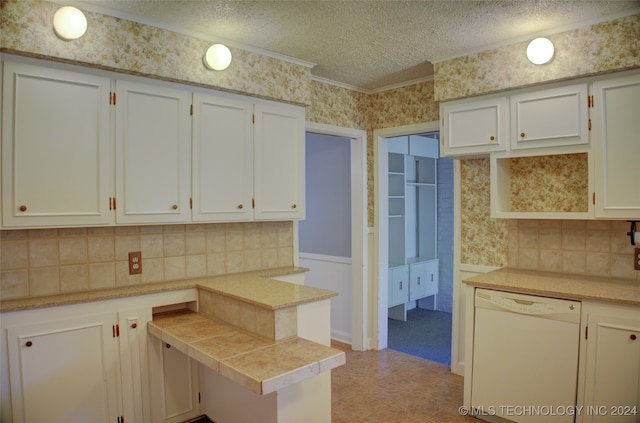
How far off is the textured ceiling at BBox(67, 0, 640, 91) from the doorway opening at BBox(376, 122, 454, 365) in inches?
46.5

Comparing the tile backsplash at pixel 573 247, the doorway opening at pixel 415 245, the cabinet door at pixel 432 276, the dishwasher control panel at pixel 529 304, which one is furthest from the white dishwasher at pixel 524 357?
the cabinet door at pixel 432 276

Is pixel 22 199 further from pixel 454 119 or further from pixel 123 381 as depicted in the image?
pixel 454 119

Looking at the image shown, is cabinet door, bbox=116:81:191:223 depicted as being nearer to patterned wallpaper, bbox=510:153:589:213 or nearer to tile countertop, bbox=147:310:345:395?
tile countertop, bbox=147:310:345:395

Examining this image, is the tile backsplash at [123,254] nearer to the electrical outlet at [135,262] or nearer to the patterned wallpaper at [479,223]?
the electrical outlet at [135,262]

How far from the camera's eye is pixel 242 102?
115 inches

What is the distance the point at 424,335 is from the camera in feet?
15.0

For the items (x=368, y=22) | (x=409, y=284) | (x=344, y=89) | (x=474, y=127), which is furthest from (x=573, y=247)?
(x=409, y=284)

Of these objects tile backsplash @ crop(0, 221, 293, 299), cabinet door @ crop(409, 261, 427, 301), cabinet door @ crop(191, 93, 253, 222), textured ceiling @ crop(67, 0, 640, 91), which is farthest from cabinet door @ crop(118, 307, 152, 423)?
cabinet door @ crop(409, 261, 427, 301)

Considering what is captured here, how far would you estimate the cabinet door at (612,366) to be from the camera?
2.15 m

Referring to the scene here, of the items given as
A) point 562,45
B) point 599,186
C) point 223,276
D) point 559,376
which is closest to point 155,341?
point 223,276

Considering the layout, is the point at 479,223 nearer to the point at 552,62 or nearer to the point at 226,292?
the point at 552,62

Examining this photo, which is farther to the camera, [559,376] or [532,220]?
[532,220]

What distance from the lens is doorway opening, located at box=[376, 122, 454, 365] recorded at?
409 centimetres

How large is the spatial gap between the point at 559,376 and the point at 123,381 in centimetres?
245
